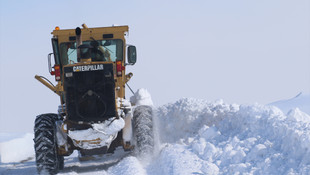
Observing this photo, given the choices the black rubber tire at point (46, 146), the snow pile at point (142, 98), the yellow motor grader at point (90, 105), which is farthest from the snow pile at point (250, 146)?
the black rubber tire at point (46, 146)

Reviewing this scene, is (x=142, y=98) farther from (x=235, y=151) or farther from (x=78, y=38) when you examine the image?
(x=235, y=151)

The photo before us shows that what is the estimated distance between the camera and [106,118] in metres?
8.23

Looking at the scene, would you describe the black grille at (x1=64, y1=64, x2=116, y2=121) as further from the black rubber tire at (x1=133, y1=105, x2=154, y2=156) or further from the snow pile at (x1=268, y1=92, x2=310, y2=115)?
the snow pile at (x1=268, y1=92, x2=310, y2=115)

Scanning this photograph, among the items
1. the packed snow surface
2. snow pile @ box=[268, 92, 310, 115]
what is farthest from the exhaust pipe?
snow pile @ box=[268, 92, 310, 115]

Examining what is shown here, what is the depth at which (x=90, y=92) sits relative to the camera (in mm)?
8125

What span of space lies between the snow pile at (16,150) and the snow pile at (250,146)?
8169mm

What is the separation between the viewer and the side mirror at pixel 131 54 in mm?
9211

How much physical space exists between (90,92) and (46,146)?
147 centimetres

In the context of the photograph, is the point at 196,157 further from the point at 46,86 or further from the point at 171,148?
the point at 46,86

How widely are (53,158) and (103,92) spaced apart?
67.8 inches

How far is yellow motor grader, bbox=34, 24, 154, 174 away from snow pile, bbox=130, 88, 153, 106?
147cm

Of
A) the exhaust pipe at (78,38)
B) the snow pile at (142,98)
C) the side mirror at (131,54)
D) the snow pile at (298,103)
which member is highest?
the exhaust pipe at (78,38)

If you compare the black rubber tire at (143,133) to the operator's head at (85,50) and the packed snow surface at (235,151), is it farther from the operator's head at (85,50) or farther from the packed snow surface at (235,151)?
the operator's head at (85,50)

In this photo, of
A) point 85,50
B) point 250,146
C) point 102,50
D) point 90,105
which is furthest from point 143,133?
point 250,146
